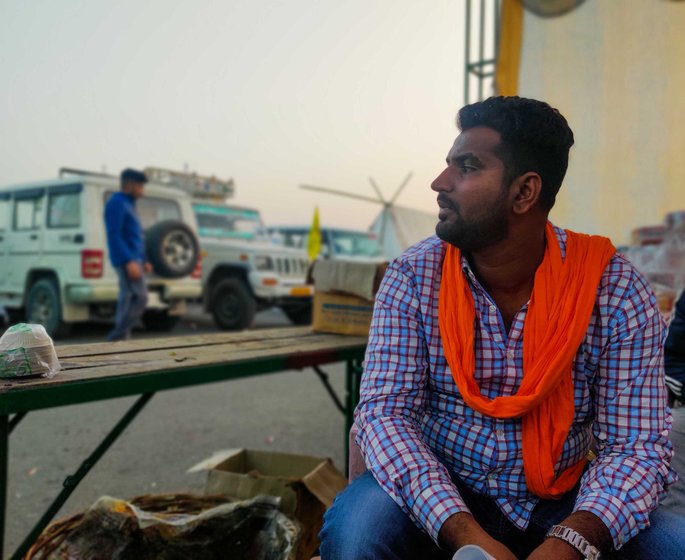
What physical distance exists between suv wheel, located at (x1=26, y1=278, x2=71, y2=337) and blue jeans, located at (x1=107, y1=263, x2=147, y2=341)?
6.67ft

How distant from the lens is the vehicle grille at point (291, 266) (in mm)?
9250

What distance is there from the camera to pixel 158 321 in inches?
350

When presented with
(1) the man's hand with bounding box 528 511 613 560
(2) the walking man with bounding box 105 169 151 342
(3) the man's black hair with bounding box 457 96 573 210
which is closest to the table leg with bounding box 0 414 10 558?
(1) the man's hand with bounding box 528 511 613 560

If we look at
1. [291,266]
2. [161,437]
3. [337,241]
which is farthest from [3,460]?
[337,241]

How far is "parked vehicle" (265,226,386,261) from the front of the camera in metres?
10.7

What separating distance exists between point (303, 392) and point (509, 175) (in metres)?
4.25

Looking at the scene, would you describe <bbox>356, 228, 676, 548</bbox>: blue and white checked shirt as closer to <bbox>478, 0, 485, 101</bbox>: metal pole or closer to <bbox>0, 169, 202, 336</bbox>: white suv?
<bbox>478, 0, 485, 101</bbox>: metal pole

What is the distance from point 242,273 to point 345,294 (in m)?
6.13

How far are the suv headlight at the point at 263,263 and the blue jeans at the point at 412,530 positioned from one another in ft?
24.7

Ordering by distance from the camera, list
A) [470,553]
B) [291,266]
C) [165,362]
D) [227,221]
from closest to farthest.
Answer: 1. [470,553]
2. [165,362]
3. [291,266]
4. [227,221]

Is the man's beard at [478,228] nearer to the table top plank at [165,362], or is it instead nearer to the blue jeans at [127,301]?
the table top plank at [165,362]

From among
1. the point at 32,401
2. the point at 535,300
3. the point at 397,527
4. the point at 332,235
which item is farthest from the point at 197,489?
the point at 332,235

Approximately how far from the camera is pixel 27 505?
2.98m

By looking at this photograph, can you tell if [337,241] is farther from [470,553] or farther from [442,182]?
[470,553]
